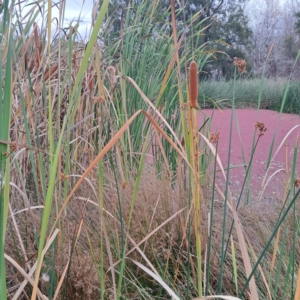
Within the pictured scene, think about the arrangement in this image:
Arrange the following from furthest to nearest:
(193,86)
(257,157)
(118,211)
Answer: (257,157)
(118,211)
(193,86)

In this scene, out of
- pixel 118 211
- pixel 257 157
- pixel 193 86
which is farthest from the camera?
pixel 257 157

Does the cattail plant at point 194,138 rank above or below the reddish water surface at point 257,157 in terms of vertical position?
above

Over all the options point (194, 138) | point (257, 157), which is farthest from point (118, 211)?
point (257, 157)

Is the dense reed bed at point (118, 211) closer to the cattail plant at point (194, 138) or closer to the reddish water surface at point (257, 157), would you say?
the cattail plant at point (194, 138)

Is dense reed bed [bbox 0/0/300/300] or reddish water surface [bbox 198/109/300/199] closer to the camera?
dense reed bed [bbox 0/0/300/300]

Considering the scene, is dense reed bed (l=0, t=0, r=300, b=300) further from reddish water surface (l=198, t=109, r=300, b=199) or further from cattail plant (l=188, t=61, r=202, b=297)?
reddish water surface (l=198, t=109, r=300, b=199)

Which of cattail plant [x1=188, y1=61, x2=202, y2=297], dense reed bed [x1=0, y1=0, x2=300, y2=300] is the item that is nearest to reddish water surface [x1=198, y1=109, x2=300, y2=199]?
dense reed bed [x1=0, y1=0, x2=300, y2=300]

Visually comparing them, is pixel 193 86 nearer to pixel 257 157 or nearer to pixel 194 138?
pixel 194 138

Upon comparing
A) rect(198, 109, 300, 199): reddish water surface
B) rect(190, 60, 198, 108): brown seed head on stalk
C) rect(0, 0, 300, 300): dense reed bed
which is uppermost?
rect(190, 60, 198, 108): brown seed head on stalk

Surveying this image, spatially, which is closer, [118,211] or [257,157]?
[118,211]

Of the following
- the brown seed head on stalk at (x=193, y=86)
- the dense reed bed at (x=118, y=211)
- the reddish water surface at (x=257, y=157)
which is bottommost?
the reddish water surface at (x=257, y=157)

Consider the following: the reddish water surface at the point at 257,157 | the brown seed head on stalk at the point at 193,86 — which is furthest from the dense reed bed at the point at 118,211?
the reddish water surface at the point at 257,157

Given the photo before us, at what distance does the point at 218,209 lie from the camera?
1123 millimetres

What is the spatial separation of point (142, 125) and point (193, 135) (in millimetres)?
809
